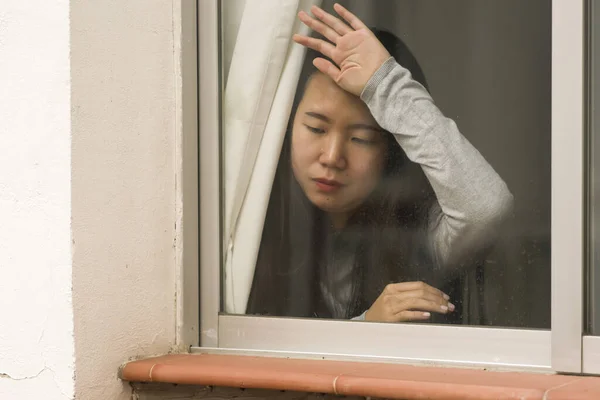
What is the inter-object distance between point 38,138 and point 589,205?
1370 millimetres

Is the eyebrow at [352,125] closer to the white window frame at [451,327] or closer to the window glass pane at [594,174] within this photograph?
the white window frame at [451,327]

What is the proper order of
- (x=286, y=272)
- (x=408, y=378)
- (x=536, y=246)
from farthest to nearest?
(x=286, y=272) < (x=536, y=246) < (x=408, y=378)

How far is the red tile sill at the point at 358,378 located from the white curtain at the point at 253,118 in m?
0.30

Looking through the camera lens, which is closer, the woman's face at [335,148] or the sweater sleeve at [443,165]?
the sweater sleeve at [443,165]

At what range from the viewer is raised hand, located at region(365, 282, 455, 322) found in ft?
7.41

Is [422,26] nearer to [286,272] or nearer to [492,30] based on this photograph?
[492,30]

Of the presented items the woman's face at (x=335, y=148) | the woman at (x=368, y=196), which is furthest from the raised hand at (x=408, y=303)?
the woman's face at (x=335, y=148)

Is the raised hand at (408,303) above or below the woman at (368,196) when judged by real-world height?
below

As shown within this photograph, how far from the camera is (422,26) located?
7.46ft

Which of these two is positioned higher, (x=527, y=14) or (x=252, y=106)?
(x=527, y=14)

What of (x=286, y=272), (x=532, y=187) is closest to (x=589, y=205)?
(x=532, y=187)

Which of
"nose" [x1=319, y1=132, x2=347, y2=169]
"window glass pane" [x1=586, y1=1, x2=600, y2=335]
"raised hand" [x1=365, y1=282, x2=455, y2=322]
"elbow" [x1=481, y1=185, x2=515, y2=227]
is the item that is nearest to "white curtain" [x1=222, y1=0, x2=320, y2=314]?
"nose" [x1=319, y1=132, x2=347, y2=169]

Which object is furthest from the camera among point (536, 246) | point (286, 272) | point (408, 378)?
point (286, 272)

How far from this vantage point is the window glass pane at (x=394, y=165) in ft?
7.11
